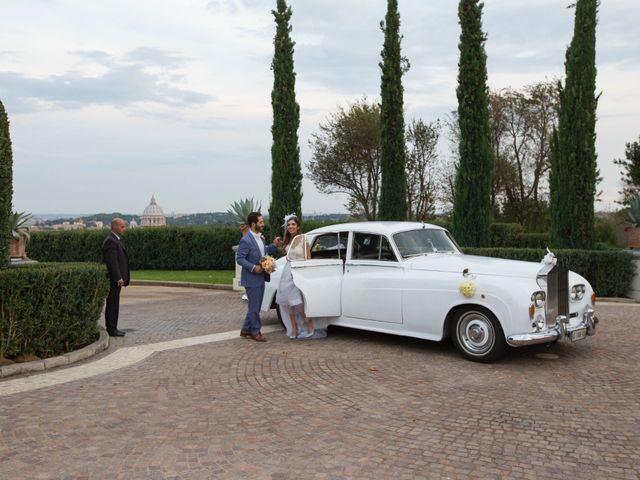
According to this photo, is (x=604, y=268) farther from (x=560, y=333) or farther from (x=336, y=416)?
(x=336, y=416)

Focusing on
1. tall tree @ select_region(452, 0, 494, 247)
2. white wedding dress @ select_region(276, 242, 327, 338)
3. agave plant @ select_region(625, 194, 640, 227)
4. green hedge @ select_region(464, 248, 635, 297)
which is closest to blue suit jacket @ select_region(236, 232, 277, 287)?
white wedding dress @ select_region(276, 242, 327, 338)

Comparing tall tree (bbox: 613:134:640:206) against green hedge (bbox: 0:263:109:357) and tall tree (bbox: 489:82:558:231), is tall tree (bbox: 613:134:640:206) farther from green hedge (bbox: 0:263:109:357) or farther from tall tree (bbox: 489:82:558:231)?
green hedge (bbox: 0:263:109:357)

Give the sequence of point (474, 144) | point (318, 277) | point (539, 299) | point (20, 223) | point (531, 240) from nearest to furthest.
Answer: point (539, 299), point (318, 277), point (20, 223), point (474, 144), point (531, 240)

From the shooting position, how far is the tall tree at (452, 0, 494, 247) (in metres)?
16.8

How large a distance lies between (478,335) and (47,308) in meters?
5.46

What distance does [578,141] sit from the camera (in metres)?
15.1

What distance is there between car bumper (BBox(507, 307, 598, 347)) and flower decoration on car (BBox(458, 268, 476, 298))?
27.1 inches

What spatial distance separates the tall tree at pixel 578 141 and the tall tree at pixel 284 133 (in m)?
8.05

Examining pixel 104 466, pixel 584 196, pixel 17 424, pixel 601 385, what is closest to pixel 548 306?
pixel 601 385

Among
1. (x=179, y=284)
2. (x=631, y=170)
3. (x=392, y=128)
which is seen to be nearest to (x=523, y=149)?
(x=631, y=170)

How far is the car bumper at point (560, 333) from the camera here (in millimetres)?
6578

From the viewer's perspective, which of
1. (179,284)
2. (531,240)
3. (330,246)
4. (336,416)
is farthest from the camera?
(531,240)

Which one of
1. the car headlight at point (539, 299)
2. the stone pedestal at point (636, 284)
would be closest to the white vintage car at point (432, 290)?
the car headlight at point (539, 299)

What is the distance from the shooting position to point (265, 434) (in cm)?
459
